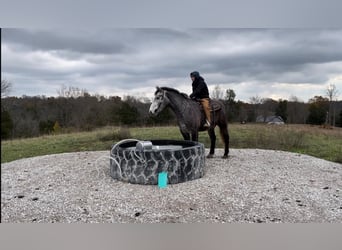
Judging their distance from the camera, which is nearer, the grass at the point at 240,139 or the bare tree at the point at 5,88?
the bare tree at the point at 5,88

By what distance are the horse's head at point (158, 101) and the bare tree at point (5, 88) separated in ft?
6.02

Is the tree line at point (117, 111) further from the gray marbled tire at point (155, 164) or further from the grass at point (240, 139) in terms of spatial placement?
the gray marbled tire at point (155, 164)

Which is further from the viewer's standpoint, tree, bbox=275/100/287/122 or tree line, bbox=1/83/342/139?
tree, bbox=275/100/287/122

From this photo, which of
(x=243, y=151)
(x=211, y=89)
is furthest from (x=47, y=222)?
(x=243, y=151)

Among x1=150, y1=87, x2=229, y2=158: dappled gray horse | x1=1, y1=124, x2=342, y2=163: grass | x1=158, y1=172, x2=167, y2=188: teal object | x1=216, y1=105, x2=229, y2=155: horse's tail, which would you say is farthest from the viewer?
x1=216, y1=105, x2=229, y2=155: horse's tail

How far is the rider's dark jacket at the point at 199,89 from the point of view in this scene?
15.8 ft

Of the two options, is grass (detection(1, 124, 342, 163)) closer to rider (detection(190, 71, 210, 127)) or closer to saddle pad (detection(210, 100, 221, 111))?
saddle pad (detection(210, 100, 221, 111))

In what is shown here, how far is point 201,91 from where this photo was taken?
492 cm

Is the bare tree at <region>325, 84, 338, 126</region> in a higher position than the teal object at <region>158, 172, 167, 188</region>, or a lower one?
higher

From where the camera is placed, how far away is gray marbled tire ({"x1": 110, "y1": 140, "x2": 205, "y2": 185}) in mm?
3986

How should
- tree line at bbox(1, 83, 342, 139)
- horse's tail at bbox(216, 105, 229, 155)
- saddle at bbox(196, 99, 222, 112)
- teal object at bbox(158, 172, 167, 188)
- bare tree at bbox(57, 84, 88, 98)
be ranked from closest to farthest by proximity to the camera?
1. teal object at bbox(158, 172, 167, 188)
2. tree line at bbox(1, 83, 342, 139)
3. bare tree at bbox(57, 84, 88, 98)
4. saddle at bbox(196, 99, 222, 112)
5. horse's tail at bbox(216, 105, 229, 155)

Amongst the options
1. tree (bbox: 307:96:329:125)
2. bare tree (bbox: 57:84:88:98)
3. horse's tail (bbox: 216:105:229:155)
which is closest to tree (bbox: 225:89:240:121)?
horse's tail (bbox: 216:105:229:155)

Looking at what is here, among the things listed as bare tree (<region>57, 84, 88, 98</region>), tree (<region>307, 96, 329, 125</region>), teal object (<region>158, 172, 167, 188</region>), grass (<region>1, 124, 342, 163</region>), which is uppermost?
bare tree (<region>57, 84, 88, 98</region>)

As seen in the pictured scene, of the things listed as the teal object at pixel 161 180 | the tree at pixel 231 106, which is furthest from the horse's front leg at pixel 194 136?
the teal object at pixel 161 180
